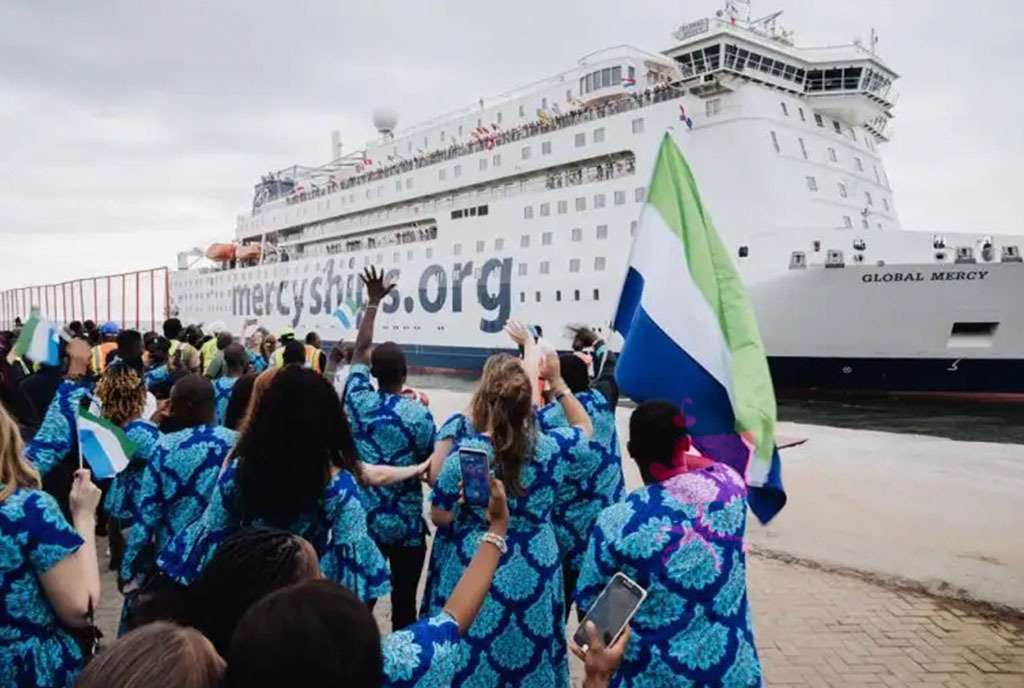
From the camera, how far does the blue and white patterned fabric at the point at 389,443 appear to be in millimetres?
3260

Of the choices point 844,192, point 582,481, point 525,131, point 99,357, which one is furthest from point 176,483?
point 525,131

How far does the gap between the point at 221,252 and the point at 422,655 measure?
48.7 metres

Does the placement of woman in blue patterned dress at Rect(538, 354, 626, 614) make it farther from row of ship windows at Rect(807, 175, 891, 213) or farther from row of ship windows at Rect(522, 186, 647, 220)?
row of ship windows at Rect(807, 175, 891, 213)

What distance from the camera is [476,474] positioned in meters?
2.14

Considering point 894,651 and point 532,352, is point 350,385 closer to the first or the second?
point 532,352

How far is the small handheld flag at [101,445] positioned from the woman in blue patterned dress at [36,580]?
1.93 ft

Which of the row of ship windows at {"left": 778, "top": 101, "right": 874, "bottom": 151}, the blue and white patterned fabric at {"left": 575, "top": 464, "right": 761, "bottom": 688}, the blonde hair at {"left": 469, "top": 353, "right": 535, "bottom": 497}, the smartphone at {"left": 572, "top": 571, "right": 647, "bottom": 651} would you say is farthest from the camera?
the row of ship windows at {"left": 778, "top": 101, "right": 874, "bottom": 151}

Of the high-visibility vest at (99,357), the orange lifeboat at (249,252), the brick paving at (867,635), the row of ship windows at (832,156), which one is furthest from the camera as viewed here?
the orange lifeboat at (249,252)

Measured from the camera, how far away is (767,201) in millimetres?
20953

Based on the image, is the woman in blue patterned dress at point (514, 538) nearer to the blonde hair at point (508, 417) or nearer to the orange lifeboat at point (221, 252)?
the blonde hair at point (508, 417)

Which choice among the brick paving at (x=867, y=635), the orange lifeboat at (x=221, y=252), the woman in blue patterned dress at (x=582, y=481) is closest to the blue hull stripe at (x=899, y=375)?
the brick paving at (x=867, y=635)

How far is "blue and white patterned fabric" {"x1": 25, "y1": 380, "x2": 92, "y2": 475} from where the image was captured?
3.02m

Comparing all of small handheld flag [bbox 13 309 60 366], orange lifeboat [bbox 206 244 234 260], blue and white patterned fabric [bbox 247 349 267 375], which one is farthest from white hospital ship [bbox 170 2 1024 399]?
orange lifeboat [bbox 206 244 234 260]

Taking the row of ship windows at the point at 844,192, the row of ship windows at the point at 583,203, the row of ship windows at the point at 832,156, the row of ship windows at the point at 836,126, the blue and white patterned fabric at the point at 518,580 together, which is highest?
the row of ship windows at the point at 836,126
